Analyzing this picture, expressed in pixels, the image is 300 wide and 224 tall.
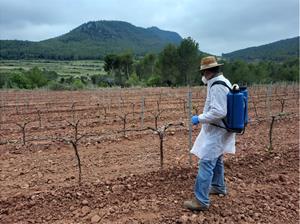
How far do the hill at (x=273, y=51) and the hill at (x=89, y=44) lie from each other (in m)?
32.2

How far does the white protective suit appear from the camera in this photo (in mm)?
3553

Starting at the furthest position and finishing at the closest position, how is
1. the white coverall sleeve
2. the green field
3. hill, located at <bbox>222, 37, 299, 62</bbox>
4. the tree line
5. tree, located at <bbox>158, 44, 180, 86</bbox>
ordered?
hill, located at <bbox>222, 37, 299, 62</bbox> → the green field → tree, located at <bbox>158, 44, 180, 86</bbox> → the tree line → the white coverall sleeve

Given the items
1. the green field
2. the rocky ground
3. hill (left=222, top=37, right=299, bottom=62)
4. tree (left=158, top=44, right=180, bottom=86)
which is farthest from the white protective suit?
hill (left=222, top=37, right=299, bottom=62)

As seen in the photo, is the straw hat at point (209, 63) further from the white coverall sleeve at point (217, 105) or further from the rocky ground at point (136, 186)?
the rocky ground at point (136, 186)

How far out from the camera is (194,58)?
161ft

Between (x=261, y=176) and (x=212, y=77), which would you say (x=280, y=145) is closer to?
(x=261, y=176)

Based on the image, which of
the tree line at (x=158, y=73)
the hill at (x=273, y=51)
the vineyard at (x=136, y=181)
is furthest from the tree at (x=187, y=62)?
the hill at (x=273, y=51)

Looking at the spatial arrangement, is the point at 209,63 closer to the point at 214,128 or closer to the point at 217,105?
the point at 217,105

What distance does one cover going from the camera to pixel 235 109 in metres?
3.58

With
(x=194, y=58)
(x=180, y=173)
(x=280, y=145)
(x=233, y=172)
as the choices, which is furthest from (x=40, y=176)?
(x=194, y=58)

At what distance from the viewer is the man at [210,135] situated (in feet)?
11.7

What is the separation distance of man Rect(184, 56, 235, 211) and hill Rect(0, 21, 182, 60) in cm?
8691

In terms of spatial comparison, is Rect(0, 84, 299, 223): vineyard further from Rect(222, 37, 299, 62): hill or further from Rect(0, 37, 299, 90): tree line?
Rect(222, 37, 299, 62): hill

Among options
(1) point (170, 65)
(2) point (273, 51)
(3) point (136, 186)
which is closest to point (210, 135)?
(3) point (136, 186)
